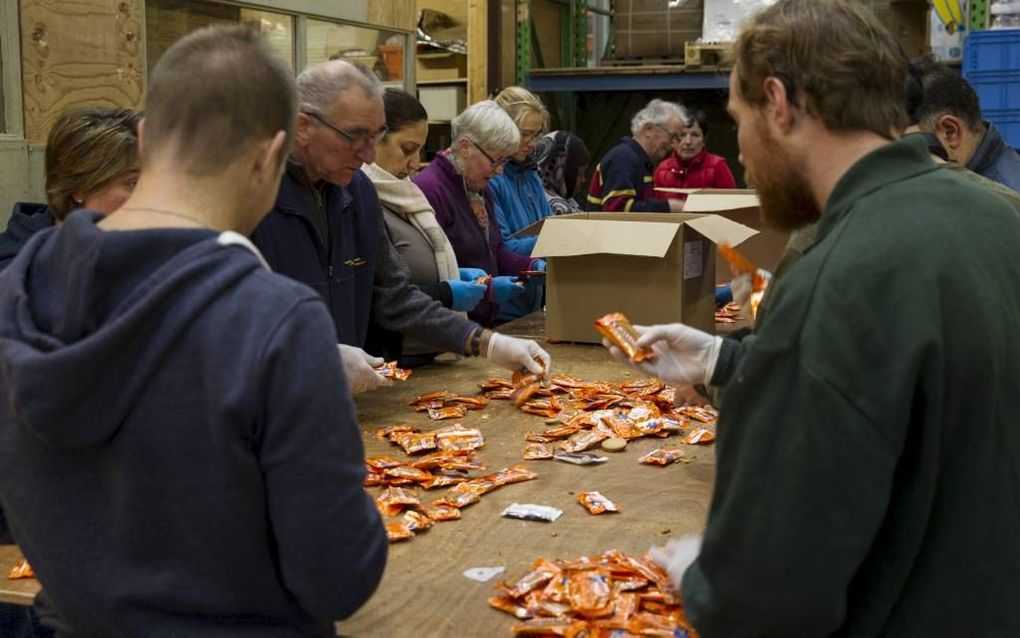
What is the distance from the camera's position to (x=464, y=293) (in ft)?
12.0

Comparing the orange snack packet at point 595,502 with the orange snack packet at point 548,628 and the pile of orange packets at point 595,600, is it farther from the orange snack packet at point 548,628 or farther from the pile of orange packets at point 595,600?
the orange snack packet at point 548,628

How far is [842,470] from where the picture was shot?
1.28m

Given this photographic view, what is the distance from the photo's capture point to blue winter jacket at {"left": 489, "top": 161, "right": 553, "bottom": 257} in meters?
5.05

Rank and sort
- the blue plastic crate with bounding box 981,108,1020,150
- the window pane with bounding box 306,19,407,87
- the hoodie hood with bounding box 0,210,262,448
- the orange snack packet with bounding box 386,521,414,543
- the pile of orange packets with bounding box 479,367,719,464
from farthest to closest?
the blue plastic crate with bounding box 981,108,1020,150 < the window pane with bounding box 306,19,407,87 < the pile of orange packets with bounding box 479,367,719,464 < the orange snack packet with bounding box 386,521,414,543 < the hoodie hood with bounding box 0,210,262,448

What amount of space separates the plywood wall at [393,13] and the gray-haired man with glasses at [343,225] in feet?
11.0

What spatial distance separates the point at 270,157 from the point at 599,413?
1.75 metres

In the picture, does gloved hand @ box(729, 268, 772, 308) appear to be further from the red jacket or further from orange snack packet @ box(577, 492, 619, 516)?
the red jacket

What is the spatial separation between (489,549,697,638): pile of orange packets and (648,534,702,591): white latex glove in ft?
0.23

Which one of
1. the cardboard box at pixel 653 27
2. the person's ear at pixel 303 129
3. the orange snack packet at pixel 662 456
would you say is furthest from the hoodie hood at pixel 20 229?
the cardboard box at pixel 653 27

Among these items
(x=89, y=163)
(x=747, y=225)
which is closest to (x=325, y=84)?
(x=89, y=163)

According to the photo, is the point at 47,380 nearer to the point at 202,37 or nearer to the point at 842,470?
the point at 202,37

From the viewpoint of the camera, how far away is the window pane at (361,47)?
5.89m

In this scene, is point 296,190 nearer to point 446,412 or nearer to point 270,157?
point 446,412

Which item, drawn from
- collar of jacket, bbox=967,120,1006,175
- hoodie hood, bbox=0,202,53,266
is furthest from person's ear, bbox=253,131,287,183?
collar of jacket, bbox=967,120,1006,175
